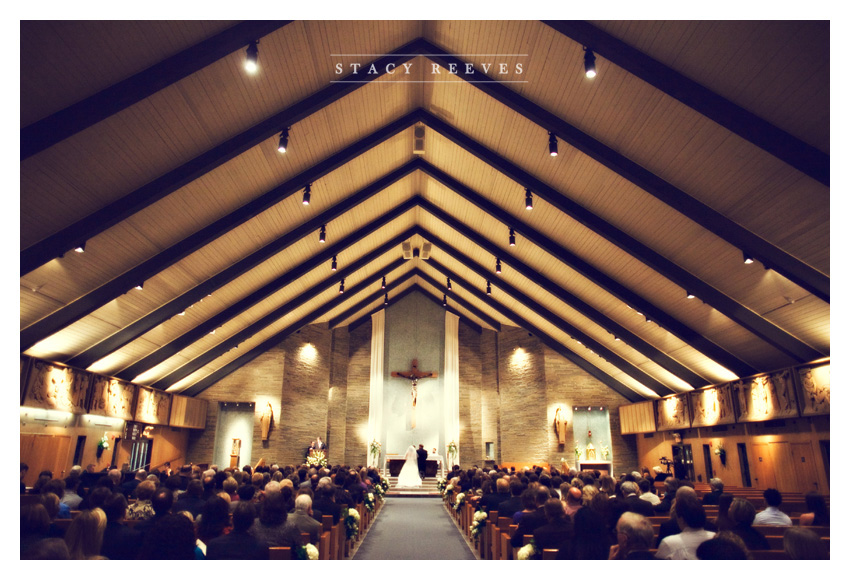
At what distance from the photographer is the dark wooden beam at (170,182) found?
23.0 feet

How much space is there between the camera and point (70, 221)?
7.12m

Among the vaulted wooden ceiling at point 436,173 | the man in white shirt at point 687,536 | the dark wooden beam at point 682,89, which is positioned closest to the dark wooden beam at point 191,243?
the vaulted wooden ceiling at point 436,173

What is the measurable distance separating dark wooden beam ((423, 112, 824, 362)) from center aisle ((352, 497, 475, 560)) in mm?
5840

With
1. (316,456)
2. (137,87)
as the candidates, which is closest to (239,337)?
(316,456)

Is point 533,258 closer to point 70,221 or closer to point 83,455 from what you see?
point 70,221

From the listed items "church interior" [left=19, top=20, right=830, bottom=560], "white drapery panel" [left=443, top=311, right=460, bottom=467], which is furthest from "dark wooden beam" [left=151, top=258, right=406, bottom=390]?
"white drapery panel" [left=443, top=311, right=460, bottom=467]

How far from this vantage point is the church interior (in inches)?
229

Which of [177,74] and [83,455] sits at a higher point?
[177,74]

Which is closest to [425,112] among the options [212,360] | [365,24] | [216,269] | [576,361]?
[365,24]

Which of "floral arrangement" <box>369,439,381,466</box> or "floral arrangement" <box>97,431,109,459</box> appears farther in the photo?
"floral arrangement" <box>369,439,381,466</box>

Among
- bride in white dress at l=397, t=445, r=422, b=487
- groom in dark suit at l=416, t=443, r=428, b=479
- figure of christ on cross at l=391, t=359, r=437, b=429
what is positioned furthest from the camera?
figure of christ on cross at l=391, t=359, r=437, b=429

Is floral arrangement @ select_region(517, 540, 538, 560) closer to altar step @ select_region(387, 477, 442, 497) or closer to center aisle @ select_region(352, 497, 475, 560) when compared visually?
→ center aisle @ select_region(352, 497, 475, 560)

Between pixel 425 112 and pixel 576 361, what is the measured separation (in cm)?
1167

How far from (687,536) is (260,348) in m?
15.5
